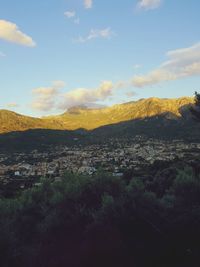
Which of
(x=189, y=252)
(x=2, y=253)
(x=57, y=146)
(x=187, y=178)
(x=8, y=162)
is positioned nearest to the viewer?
(x=2, y=253)

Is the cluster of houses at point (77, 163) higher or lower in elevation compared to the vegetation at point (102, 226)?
lower

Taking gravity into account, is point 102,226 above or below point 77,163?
above

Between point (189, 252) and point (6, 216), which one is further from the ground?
point (6, 216)

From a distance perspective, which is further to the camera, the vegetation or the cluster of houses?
the cluster of houses

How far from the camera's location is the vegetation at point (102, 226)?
856 inches

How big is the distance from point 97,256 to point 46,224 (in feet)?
13.8

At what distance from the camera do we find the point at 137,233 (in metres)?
24.5

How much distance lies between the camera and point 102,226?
2392cm

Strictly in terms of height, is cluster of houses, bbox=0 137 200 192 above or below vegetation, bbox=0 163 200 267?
below

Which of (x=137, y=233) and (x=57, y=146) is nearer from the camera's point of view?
(x=137, y=233)

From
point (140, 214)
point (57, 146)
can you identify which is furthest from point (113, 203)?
point (57, 146)

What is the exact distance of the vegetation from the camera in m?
21.7

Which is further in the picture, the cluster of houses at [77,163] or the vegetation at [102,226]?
the cluster of houses at [77,163]

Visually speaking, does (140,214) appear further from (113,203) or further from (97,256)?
(97,256)
